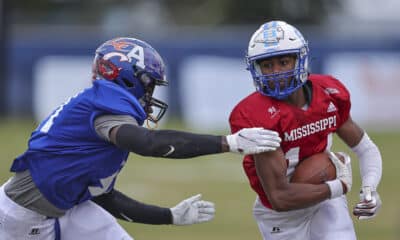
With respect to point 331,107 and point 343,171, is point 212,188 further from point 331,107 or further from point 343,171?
point 343,171

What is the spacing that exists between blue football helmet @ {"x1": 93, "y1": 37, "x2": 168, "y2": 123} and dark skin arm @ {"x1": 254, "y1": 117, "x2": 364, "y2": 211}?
64cm

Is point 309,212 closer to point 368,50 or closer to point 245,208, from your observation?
point 245,208

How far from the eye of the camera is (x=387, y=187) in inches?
462

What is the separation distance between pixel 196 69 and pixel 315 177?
12977 millimetres

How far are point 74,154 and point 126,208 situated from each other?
1.93ft

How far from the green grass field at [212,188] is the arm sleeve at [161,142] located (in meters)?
4.28

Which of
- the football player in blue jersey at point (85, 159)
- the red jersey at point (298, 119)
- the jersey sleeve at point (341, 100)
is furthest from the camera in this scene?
the jersey sleeve at point (341, 100)

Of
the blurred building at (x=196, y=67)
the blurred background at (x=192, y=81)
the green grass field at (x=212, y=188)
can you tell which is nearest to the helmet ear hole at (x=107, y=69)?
the green grass field at (x=212, y=188)

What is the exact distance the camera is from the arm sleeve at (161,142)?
15.8ft

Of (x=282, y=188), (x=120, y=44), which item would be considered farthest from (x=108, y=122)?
(x=282, y=188)

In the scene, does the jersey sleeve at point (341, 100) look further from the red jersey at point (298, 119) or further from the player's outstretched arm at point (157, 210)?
the player's outstretched arm at point (157, 210)

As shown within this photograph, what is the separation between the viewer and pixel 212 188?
39.3ft

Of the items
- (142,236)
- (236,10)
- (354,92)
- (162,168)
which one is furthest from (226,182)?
(236,10)

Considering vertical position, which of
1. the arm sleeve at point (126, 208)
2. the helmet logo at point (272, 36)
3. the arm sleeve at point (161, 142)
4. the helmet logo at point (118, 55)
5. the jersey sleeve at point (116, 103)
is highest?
the helmet logo at point (272, 36)
